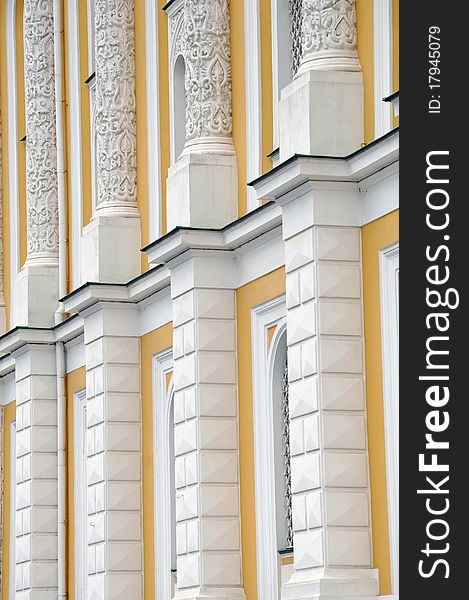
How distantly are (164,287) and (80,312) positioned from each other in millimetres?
2194

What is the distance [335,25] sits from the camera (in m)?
19.8

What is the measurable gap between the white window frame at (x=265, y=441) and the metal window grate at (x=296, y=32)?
8.58 ft

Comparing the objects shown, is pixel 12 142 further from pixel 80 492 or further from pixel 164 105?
pixel 164 105

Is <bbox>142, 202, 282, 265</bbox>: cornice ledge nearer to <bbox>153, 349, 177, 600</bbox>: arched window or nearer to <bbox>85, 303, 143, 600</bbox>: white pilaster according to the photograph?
<bbox>153, 349, 177, 600</bbox>: arched window

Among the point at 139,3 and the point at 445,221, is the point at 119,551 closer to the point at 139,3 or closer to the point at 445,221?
the point at 139,3

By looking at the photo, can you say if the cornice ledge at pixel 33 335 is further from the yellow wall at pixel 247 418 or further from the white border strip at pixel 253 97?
the white border strip at pixel 253 97

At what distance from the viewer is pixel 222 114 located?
23.2 m

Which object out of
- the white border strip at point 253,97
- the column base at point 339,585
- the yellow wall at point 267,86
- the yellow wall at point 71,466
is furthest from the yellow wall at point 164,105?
the column base at point 339,585

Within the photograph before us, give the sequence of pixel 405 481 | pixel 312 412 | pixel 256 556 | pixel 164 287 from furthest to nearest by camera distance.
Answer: pixel 164 287 < pixel 256 556 < pixel 312 412 < pixel 405 481

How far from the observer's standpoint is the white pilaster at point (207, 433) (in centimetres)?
2236

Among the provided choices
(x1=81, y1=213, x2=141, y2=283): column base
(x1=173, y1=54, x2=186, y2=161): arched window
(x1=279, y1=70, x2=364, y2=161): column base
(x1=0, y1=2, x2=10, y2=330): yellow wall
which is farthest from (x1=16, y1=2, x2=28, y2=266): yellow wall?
(x1=279, y1=70, x2=364, y2=161): column base

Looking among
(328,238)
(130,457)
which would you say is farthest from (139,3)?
(328,238)

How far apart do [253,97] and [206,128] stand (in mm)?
837

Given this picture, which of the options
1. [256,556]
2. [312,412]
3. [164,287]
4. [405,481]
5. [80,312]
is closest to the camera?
[405,481]
